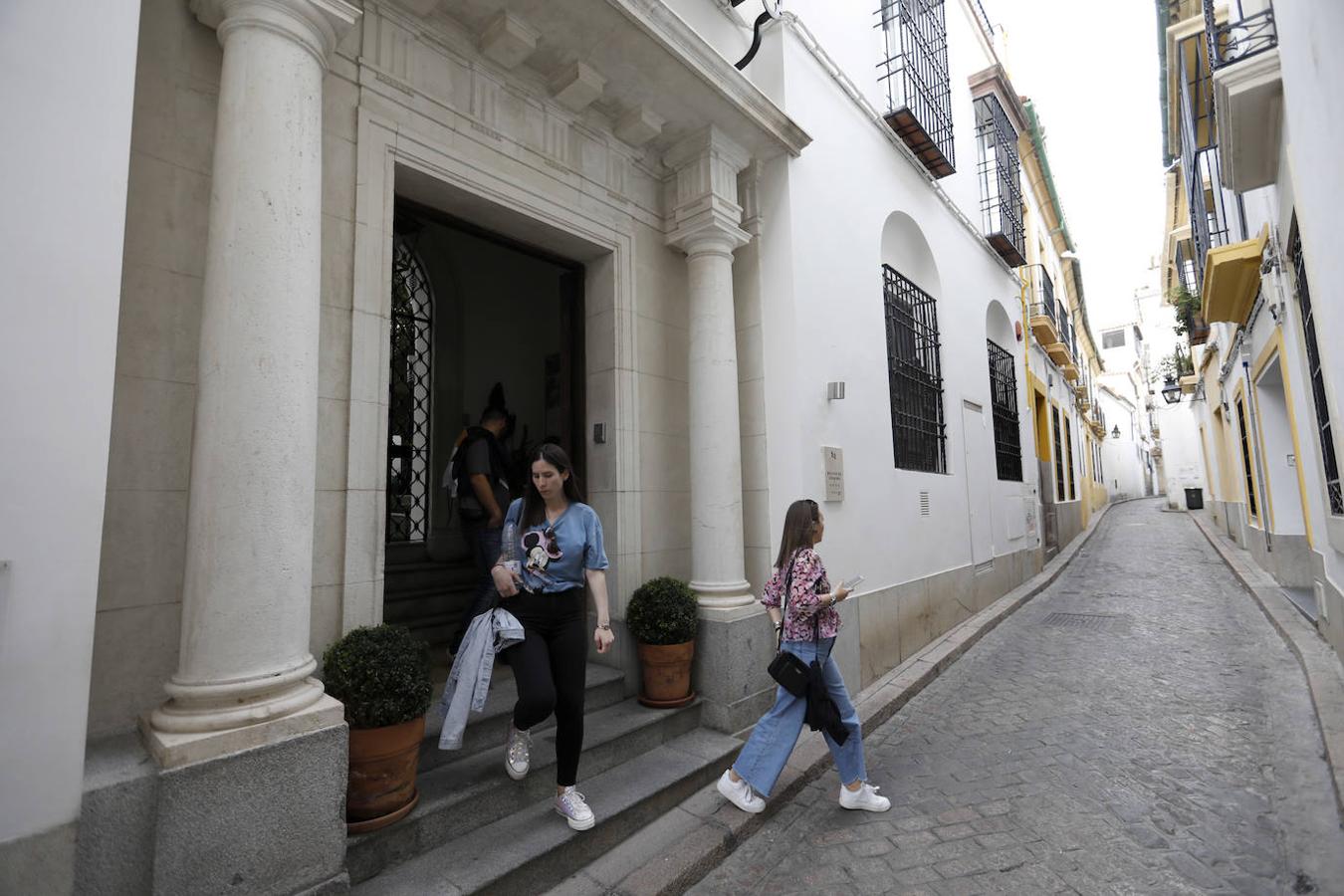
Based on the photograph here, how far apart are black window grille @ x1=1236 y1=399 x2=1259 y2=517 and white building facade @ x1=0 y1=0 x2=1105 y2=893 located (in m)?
5.95

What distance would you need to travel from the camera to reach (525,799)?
3189 mm

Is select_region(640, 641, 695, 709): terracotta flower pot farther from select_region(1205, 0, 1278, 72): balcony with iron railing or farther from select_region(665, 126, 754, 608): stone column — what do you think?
select_region(1205, 0, 1278, 72): balcony with iron railing

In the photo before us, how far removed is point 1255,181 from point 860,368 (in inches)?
145

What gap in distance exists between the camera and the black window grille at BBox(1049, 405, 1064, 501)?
632 inches

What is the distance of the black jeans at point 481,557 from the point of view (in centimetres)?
424

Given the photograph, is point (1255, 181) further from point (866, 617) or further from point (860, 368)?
point (866, 617)

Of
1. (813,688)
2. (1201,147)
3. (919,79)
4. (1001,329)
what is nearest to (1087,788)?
(813,688)

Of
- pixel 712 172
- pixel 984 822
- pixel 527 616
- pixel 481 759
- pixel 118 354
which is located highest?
pixel 712 172

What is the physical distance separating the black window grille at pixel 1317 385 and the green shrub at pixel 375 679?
699 centimetres

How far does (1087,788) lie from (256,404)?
15.8ft

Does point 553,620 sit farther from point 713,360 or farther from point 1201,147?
point 1201,147

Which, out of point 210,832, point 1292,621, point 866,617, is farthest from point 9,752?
point 1292,621

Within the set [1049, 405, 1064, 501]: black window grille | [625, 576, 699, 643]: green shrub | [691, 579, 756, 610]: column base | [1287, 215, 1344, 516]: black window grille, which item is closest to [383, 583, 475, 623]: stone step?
[625, 576, 699, 643]: green shrub

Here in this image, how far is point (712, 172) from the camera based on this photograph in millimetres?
4879
